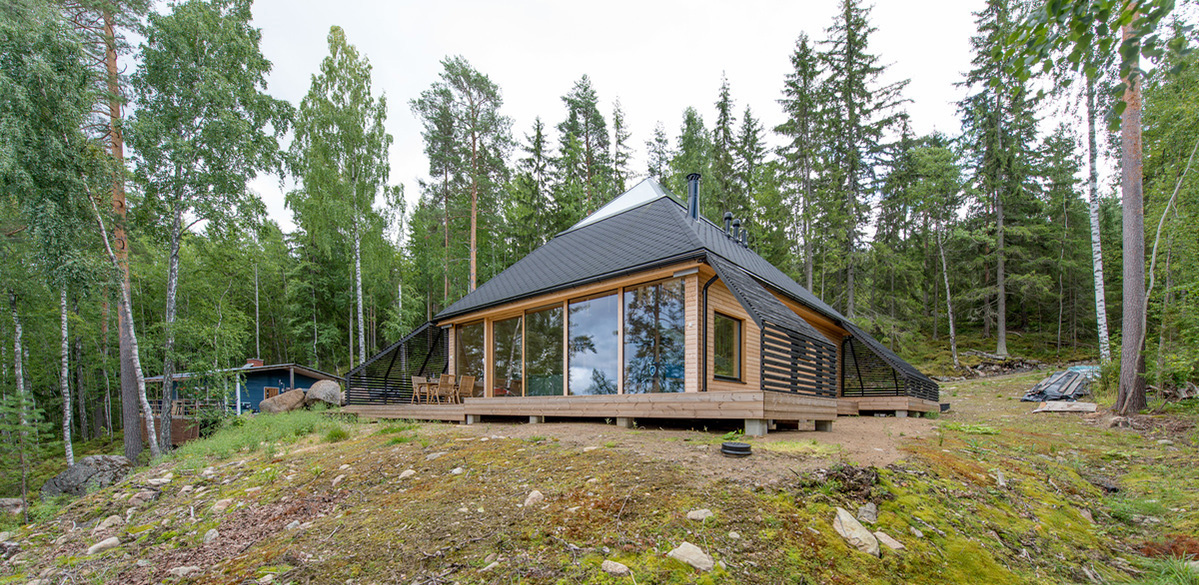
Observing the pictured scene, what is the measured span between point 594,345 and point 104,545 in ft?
18.6

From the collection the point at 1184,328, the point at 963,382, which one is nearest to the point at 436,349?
the point at 1184,328

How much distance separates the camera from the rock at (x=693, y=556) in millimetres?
2216

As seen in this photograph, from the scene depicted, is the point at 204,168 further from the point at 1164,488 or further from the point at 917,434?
the point at 1164,488

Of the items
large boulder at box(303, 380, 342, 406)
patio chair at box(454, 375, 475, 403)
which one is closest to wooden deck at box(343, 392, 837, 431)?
patio chair at box(454, 375, 475, 403)

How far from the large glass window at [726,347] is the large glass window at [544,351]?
2715 millimetres

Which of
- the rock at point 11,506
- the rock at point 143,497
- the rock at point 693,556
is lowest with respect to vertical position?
the rock at point 11,506

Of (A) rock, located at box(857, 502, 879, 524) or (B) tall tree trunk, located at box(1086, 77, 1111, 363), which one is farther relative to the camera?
(B) tall tree trunk, located at box(1086, 77, 1111, 363)

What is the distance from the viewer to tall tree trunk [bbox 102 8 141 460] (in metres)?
10.3

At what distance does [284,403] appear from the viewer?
48.7 feet

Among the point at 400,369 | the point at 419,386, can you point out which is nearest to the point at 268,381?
the point at 400,369

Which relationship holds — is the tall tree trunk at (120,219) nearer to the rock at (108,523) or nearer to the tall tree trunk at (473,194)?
the rock at (108,523)

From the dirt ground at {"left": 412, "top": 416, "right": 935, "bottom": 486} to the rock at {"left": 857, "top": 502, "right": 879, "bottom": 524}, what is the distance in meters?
0.52

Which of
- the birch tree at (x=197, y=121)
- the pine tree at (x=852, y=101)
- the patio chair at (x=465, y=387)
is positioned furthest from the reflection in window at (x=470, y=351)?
the pine tree at (x=852, y=101)

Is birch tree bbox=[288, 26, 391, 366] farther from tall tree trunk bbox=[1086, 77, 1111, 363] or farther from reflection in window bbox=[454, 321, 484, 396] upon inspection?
tall tree trunk bbox=[1086, 77, 1111, 363]
